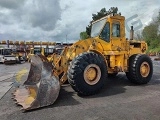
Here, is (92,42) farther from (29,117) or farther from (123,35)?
(29,117)

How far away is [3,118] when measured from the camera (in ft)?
17.4

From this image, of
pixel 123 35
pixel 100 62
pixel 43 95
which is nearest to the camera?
pixel 43 95

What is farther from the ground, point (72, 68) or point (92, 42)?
point (92, 42)

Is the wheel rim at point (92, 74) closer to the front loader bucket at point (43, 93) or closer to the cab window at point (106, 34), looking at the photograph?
the front loader bucket at point (43, 93)

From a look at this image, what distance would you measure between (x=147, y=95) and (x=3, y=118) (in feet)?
14.9

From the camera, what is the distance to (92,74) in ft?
24.5

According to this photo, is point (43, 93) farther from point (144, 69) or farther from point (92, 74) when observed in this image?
point (144, 69)

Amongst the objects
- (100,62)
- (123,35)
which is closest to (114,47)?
(123,35)

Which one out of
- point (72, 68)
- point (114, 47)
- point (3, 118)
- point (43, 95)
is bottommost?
point (3, 118)

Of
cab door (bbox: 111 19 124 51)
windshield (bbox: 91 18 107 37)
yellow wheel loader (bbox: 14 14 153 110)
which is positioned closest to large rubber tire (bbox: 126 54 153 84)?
yellow wheel loader (bbox: 14 14 153 110)

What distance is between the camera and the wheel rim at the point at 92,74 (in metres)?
7.27

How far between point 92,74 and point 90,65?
352 millimetres

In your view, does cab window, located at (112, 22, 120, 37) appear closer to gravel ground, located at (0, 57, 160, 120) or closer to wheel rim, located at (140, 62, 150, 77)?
wheel rim, located at (140, 62, 150, 77)

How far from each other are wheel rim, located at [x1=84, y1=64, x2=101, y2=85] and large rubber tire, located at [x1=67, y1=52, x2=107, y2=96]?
94 mm
